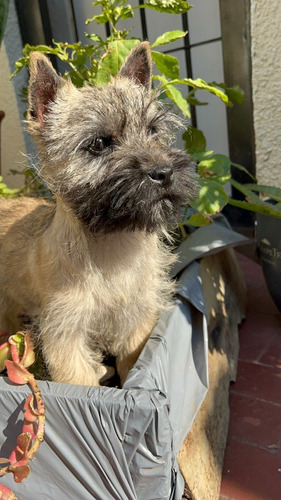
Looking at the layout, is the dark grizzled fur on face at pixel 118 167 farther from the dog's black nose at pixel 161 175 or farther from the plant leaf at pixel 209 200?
the plant leaf at pixel 209 200

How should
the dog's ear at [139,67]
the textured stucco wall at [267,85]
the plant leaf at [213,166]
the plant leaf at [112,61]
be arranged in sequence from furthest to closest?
the textured stucco wall at [267,85]
the plant leaf at [213,166]
the plant leaf at [112,61]
the dog's ear at [139,67]

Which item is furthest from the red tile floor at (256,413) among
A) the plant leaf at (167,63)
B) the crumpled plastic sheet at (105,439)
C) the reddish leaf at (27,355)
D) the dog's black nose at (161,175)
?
the plant leaf at (167,63)

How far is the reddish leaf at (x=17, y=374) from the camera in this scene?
186 centimetres

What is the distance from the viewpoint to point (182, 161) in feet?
6.07

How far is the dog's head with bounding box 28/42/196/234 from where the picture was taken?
68.4 inches

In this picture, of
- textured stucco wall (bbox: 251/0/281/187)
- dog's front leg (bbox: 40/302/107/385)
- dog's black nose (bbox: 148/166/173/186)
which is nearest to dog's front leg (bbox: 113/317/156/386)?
dog's front leg (bbox: 40/302/107/385)

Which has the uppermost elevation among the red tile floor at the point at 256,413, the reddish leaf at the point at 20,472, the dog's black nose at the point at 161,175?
the dog's black nose at the point at 161,175

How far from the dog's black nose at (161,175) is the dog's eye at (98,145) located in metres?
0.25

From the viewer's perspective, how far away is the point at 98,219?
1.82m

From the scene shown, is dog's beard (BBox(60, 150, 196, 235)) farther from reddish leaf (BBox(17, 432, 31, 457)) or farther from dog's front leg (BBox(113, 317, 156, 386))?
reddish leaf (BBox(17, 432, 31, 457))

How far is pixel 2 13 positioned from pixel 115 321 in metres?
1.77

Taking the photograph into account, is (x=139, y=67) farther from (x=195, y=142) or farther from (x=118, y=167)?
(x=195, y=142)

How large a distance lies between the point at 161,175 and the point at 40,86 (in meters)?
0.60

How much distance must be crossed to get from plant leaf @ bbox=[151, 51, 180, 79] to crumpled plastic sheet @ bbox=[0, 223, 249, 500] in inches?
60.9
